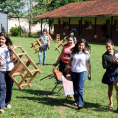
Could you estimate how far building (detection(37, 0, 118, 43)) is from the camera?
29328 millimetres

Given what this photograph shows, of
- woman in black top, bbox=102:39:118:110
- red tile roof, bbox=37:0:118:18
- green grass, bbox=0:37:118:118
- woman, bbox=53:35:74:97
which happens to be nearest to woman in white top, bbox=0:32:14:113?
green grass, bbox=0:37:118:118

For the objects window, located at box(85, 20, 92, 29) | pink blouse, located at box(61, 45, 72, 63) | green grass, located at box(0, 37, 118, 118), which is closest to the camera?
green grass, located at box(0, 37, 118, 118)

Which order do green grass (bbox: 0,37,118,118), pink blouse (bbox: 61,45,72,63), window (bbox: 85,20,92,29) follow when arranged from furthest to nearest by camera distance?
window (bbox: 85,20,92,29), pink blouse (bbox: 61,45,72,63), green grass (bbox: 0,37,118,118)

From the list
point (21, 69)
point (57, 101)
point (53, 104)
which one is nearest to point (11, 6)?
point (21, 69)

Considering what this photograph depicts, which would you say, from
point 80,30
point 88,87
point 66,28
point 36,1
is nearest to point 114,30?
point 80,30

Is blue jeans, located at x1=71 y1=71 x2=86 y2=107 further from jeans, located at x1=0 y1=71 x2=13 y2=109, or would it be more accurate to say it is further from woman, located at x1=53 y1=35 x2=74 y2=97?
jeans, located at x1=0 y1=71 x2=13 y2=109

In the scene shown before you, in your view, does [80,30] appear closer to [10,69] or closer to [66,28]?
[66,28]

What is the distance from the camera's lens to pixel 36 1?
45188mm

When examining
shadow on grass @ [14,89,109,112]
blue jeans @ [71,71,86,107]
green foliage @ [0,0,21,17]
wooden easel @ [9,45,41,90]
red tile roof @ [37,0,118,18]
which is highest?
green foliage @ [0,0,21,17]

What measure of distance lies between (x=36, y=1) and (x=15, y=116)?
41.3 metres

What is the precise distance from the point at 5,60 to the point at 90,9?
2776 cm

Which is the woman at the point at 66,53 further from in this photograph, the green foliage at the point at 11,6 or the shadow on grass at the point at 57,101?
the green foliage at the point at 11,6

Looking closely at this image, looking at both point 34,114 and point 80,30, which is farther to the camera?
point 80,30

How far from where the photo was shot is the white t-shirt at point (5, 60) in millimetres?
5508
